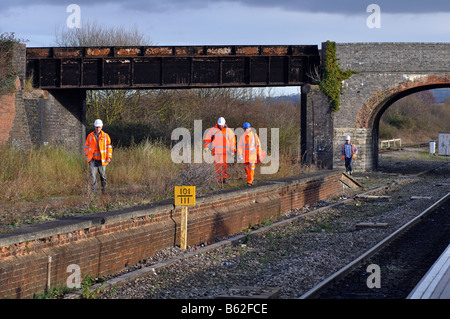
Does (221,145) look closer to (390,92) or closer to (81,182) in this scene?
(81,182)

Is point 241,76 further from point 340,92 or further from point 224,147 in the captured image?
point 224,147

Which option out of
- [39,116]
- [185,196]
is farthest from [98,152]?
[39,116]

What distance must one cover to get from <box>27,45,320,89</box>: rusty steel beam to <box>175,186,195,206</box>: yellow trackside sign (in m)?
17.5

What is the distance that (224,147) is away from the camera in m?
15.8

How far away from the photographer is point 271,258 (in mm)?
10297

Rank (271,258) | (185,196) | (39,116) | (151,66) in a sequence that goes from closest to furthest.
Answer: (271,258)
(185,196)
(39,116)
(151,66)

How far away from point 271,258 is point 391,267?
2.00 meters

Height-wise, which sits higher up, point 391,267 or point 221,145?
point 221,145

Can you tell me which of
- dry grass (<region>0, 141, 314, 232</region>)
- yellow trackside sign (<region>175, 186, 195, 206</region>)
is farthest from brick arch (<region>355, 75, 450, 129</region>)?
yellow trackside sign (<region>175, 186, 195, 206</region>)

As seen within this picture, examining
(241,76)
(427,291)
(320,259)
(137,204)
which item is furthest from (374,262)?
(241,76)

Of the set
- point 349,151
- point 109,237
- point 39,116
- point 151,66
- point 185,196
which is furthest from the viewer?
point 151,66

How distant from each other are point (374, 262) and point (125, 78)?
64.0ft

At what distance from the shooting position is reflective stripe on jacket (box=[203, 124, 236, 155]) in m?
15.8

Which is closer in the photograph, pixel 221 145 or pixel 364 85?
pixel 221 145
